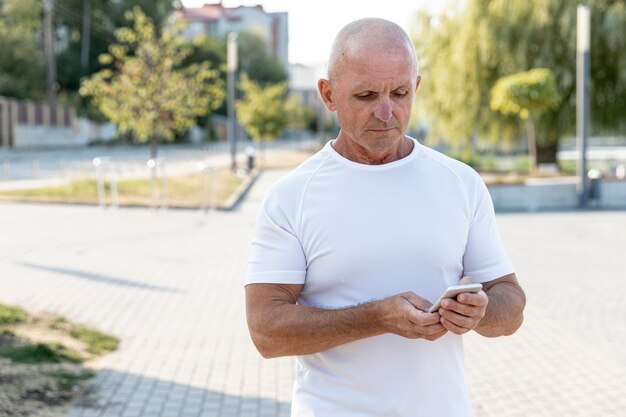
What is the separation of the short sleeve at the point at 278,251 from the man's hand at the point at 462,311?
1.34ft

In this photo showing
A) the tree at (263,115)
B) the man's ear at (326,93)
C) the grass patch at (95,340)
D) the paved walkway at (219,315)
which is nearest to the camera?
the man's ear at (326,93)

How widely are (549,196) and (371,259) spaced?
63.4 feet

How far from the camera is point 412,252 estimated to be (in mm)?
2229

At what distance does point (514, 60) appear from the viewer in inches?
986

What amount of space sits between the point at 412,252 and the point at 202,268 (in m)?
9.75

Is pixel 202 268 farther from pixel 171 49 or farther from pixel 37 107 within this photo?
pixel 37 107

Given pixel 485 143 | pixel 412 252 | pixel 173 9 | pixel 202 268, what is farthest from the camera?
pixel 173 9

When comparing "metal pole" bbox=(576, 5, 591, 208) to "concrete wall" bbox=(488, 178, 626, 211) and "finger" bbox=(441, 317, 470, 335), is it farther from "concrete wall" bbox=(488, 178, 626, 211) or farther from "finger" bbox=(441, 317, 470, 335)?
"finger" bbox=(441, 317, 470, 335)

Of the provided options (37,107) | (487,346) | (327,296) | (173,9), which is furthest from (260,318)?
(173,9)

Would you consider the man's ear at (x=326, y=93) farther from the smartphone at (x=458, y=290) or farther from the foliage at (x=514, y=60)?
the foliage at (x=514, y=60)

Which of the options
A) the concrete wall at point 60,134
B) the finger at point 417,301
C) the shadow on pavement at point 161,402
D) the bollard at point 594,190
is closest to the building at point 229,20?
the concrete wall at point 60,134

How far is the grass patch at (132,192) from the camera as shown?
21.5 metres

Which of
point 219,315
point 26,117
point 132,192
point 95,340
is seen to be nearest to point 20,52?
point 26,117

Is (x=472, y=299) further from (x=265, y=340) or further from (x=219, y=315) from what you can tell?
(x=219, y=315)
